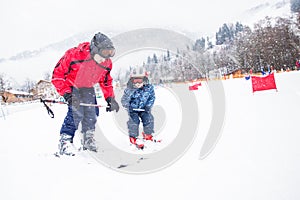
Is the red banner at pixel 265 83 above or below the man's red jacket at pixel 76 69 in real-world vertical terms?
below

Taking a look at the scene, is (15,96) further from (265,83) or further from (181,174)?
(181,174)

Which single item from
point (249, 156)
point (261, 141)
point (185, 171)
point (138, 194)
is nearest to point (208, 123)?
point (261, 141)

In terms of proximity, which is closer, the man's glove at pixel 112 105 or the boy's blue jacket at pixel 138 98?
the man's glove at pixel 112 105

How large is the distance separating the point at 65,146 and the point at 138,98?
1.54 meters

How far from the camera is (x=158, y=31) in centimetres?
393

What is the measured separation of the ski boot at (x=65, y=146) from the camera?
2.98m

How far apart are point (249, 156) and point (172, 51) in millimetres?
2244

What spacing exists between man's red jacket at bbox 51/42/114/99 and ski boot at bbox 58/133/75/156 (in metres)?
0.64

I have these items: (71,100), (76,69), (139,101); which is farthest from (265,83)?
(71,100)

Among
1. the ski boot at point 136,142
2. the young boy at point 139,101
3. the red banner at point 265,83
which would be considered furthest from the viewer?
the red banner at point 265,83

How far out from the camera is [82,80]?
321cm

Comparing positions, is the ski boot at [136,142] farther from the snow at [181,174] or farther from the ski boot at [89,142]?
the ski boot at [89,142]

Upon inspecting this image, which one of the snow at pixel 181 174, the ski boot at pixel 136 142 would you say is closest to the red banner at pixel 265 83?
the snow at pixel 181 174

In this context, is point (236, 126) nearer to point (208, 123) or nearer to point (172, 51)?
point (208, 123)
